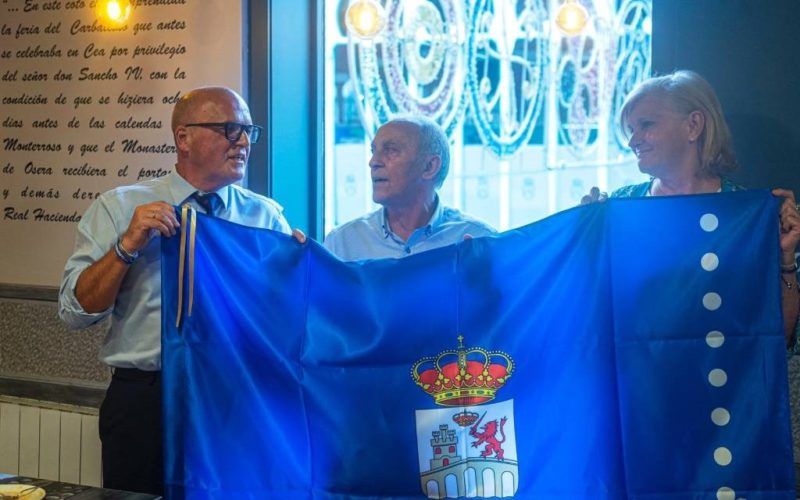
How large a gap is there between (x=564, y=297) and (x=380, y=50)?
1.76m

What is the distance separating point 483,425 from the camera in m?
2.29

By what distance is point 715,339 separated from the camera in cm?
A: 224

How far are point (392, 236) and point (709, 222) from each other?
101cm

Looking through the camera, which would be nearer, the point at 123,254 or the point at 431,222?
the point at 123,254

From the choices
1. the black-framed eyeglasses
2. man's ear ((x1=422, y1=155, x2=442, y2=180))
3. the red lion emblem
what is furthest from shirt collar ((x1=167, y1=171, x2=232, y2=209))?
the red lion emblem

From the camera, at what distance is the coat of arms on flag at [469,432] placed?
7.50ft

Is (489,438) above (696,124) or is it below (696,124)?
below

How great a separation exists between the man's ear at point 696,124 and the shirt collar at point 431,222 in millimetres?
795

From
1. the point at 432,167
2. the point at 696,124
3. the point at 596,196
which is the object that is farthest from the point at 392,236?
the point at 696,124

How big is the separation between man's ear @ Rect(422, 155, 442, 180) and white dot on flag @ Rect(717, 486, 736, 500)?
1245 millimetres

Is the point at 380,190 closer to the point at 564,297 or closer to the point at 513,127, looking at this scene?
the point at 564,297

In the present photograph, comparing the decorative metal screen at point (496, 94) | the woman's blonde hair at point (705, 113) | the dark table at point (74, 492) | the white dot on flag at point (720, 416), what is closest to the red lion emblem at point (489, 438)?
the white dot on flag at point (720, 416)

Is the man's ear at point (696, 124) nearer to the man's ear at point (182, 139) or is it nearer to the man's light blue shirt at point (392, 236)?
the man's light blue shirt at point (392, 236)

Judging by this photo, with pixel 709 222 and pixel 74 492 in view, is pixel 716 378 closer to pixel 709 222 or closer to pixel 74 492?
pixel 709 222
